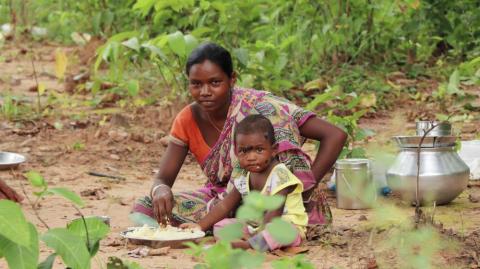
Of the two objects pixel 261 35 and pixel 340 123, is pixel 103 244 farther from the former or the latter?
pixel 261 35

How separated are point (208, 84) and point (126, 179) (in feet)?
5.91

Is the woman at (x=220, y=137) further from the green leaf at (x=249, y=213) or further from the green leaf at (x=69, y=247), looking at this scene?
the green leaf at (x=249, y=213)

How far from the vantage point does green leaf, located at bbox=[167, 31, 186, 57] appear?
5301 mm

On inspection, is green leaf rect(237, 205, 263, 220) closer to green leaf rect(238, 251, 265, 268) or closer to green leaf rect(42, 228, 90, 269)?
green leaf rect(238, 251, 265, 268)

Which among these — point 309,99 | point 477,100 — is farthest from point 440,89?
point 309,99

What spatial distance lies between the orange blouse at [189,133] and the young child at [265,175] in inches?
14.7

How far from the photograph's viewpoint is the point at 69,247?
238 centimetres

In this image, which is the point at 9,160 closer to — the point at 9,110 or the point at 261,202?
the point at 9,110

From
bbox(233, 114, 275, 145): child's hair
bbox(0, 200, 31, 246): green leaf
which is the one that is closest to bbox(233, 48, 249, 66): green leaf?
bbox(233, 114, 275, 145): child's hair

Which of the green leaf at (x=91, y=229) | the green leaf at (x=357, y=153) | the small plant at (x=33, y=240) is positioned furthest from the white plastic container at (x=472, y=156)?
the small plant at (x=33, y=240)

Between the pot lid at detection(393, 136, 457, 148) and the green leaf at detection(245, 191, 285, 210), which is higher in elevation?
the green leaf at detection(245, 191, 285, 210)

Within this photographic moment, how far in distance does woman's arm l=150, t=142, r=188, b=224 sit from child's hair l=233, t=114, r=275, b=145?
45cm

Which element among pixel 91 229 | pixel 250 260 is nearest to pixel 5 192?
pixel 91 229

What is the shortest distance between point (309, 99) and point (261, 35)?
1.82 feet
